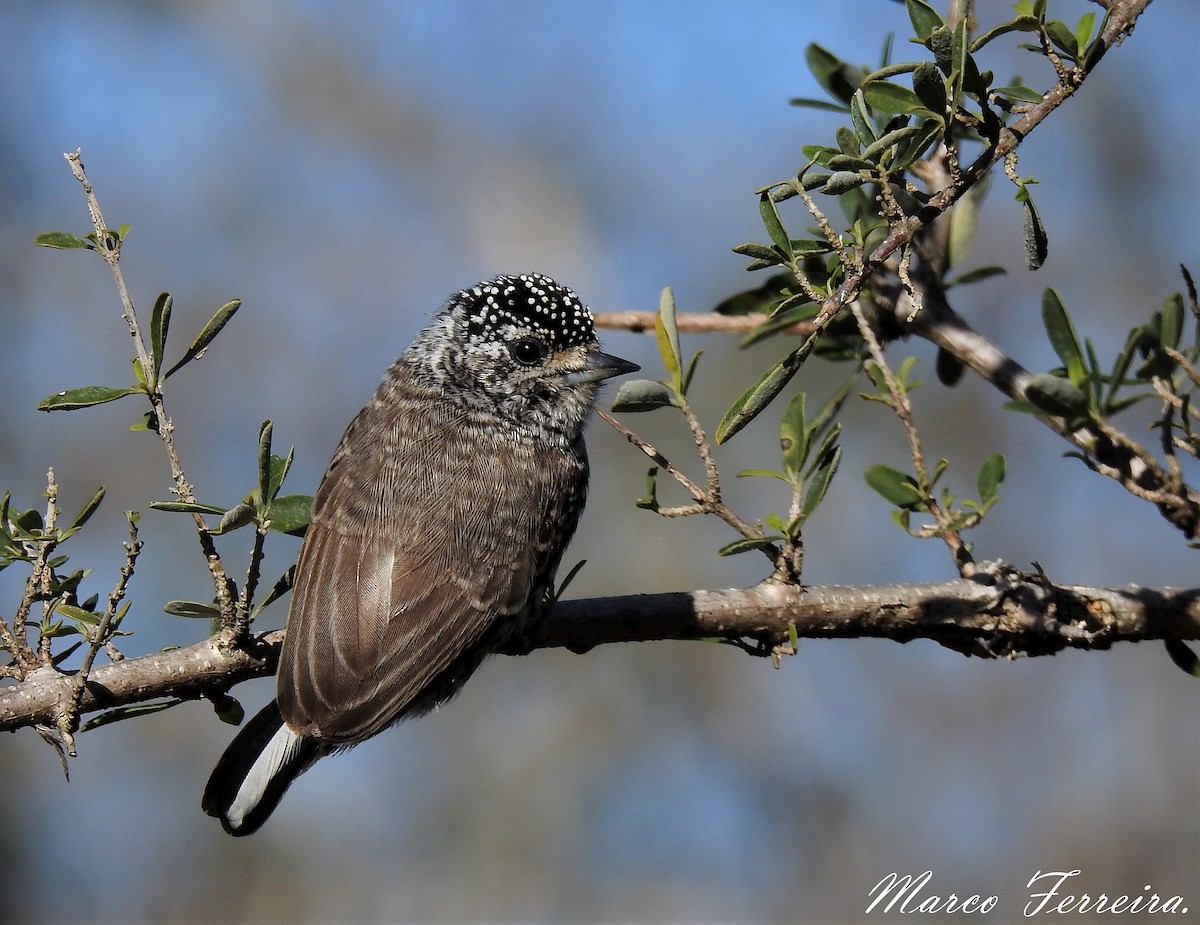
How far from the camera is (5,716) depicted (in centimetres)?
298

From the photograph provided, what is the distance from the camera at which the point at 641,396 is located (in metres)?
2.99

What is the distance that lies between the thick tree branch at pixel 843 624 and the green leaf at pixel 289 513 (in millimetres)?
475

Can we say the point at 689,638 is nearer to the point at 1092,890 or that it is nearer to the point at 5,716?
the point at 5,716

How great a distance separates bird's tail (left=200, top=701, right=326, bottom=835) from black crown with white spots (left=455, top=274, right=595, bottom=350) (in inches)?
73.2

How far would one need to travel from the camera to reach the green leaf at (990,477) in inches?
107

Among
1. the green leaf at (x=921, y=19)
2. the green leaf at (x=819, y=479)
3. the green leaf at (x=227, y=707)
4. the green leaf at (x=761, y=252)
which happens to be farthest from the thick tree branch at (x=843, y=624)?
the green leaf at (x=921, y=19)

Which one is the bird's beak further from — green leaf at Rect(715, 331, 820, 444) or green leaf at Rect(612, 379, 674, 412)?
green leaf at Rect(715, 331, 820, 444)

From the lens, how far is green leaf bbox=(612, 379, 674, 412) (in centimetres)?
297

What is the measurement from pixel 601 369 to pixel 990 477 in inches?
88.8

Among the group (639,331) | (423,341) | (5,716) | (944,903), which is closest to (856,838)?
(944,903)

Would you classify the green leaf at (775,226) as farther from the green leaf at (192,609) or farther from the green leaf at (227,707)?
the green leaf at (227,707)
